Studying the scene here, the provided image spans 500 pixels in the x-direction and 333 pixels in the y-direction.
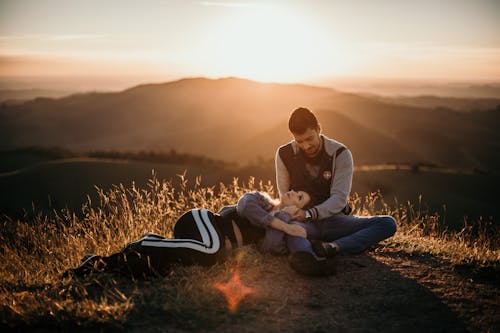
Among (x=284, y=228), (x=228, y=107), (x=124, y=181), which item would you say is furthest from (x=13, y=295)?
(x=228, y=107)

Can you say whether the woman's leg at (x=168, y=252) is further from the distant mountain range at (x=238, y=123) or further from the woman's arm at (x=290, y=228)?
the distant mountain range at (x=238, y=123)

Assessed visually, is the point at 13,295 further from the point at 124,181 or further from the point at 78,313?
the point at 124,181

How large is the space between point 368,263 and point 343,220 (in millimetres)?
568

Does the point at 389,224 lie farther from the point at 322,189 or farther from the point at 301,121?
the point at 301,121

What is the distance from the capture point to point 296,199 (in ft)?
15.9

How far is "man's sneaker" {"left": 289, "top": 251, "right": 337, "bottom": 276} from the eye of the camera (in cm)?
434

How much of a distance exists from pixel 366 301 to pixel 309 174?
1.72 metres

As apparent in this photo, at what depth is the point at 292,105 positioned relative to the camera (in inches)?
4550

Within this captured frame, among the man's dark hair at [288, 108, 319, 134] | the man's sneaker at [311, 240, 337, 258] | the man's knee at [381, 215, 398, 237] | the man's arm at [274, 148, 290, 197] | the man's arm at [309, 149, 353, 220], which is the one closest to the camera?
the man's sneaker at [311, 240, 337, 258]

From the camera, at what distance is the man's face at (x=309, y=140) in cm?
479

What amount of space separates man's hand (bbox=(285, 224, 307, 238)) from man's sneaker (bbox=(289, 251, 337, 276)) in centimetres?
23

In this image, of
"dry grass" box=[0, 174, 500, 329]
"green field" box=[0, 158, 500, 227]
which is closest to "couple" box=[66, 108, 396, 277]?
"dry grass" box=[0, 174, 500, 329]

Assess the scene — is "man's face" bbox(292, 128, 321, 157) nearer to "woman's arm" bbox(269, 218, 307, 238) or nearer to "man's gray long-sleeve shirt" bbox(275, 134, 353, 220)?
"man's gray long-sleeve shirt" bbox(275, 134, 353, 220)

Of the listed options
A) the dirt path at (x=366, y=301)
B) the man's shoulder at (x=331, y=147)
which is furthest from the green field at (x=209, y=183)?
the dirt path at (x=366, y=301)
